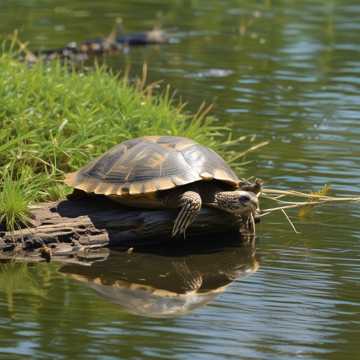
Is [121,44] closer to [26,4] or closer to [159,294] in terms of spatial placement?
[26,4]

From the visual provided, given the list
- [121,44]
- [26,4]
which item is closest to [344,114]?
[121,44]

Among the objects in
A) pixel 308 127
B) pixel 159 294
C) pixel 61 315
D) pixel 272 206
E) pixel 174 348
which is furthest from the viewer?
pixel 308 127

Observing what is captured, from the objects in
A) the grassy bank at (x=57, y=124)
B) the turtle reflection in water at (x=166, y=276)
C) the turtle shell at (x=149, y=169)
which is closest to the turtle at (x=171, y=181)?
the turtle shell at (x=149, y=169)

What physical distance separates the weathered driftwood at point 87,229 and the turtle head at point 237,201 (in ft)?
0.48

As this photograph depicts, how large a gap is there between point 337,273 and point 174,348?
1823mm

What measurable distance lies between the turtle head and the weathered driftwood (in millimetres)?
146

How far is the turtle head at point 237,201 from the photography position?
7328 millimetres

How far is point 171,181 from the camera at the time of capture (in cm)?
723

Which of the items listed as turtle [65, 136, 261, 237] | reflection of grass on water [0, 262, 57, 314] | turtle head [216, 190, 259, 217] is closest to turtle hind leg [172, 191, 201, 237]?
turtle [65, 136, 261, 237]

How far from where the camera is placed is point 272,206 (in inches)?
336

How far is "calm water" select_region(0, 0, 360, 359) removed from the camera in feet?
18.4

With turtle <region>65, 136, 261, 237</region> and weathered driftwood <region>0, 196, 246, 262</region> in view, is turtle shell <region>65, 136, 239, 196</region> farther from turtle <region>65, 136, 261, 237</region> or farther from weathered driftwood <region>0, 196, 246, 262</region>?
weathered driftwood <region>0, 196, 246, 262</region>

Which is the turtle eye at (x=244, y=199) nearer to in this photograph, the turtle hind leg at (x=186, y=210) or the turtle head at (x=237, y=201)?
the turtle head at (x=237, y=201)

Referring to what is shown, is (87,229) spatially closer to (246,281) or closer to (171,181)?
(171,181)
